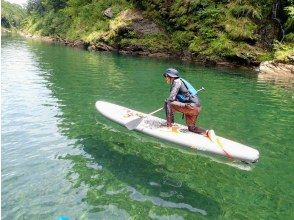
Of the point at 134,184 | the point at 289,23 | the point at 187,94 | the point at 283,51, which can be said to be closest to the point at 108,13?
the point at 289,23

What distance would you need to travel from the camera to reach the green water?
8539 millimetres

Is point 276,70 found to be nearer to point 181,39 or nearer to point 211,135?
point 181,39

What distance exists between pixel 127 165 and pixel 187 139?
2003mm

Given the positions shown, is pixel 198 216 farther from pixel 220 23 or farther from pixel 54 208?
pixel 220 23

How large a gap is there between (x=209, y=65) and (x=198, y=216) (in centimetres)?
3042

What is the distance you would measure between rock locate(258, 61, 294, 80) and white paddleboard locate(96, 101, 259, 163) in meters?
20.9

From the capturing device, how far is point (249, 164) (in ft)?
35.9

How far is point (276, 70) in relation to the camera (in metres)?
32.3

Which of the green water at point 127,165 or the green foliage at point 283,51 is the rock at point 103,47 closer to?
the green foliage at point 283,51

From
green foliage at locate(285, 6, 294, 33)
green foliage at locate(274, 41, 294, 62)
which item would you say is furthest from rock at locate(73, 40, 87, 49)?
green foliage at locate(274, 41, 294, 62)

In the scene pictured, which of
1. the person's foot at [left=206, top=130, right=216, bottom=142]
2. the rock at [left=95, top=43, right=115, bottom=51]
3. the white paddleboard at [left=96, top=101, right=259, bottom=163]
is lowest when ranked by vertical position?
the rock at [left=95, top=43, right=115, bottom=51]

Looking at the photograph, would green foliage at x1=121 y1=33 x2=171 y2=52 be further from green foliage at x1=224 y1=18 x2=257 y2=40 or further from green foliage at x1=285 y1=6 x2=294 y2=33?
green foliage at x1=285 y1=6 x2=294 y2=33

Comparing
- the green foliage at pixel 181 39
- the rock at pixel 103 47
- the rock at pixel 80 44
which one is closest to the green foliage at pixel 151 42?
the green foliage at pixel 181 39

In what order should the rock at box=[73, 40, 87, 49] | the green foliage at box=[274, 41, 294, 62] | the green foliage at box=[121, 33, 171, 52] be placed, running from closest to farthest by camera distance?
the green foliage at box=[274, 41, 294, 62], the green foliage at box=[121, 33, 171, 52], the rock at box=[73, 40, 87, 49]
